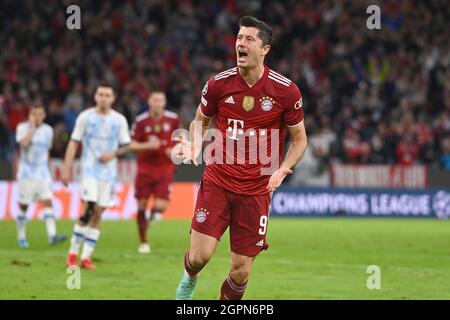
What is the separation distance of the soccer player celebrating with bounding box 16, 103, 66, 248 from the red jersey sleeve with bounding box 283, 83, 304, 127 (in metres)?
8.92

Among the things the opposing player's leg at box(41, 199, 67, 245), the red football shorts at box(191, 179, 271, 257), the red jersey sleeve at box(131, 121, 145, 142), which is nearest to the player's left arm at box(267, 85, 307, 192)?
the red football shorts at box(191, 179, 271, 257)

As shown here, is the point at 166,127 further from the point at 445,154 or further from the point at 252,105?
the point at 445,154

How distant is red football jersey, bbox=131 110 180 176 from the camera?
16906 mm

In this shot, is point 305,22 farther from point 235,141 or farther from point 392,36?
point 235,141

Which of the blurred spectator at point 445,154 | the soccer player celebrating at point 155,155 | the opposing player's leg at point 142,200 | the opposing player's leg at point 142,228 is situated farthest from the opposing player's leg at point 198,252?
the blurred spectator at point 445,154

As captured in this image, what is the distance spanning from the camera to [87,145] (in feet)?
46.7

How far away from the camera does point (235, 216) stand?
9.34 m

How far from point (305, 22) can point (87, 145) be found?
18934 mm

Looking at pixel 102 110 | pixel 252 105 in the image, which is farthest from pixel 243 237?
pixel 102 110

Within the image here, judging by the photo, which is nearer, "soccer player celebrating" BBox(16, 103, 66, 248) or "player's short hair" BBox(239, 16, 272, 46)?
"player's short hair" BBox(239, 16, 272, 46)

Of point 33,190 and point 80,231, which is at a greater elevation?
point 33,190

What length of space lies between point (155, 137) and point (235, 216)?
7.73m

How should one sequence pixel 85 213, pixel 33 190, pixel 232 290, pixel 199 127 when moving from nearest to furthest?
1. pixel 232 290
2. pixel 199 127
3. pixel 85 213
4. pixel 33 190

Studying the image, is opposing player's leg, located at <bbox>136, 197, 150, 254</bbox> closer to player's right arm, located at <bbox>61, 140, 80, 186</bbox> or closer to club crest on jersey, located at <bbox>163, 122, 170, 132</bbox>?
club crest on jersey, located at <bbox>163, 122, 170, 132</bbox>
